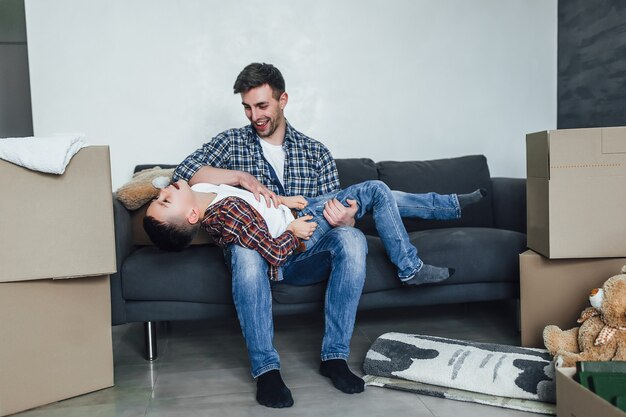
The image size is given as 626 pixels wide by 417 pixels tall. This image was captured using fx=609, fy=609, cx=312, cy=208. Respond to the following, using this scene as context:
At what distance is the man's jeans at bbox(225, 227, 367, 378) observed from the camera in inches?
72.6

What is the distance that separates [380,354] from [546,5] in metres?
2.29

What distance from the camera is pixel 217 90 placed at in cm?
306

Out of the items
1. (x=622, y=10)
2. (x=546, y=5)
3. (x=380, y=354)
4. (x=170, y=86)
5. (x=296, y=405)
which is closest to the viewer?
(x=296, y=405)

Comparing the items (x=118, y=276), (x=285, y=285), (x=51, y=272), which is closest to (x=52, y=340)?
(x=51, y=272)

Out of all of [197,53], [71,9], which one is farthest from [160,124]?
[71,9]

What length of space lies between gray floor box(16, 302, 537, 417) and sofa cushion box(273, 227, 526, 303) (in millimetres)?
250

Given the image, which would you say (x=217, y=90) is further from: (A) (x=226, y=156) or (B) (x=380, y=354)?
(B) (x=380, y=354)

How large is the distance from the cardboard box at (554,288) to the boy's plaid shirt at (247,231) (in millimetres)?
824

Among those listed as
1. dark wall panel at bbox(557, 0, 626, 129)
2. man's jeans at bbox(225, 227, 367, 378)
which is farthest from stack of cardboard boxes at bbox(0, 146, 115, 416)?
dark wall panel at bbox(557, 0, 626, 129)

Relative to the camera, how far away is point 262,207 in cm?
211

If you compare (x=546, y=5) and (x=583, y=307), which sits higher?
(x=546, y=5)

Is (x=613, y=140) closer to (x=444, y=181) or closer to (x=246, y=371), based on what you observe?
(x=444, y=181)

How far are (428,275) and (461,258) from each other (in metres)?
0.19

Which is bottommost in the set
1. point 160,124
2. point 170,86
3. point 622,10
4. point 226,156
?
point 226,156
